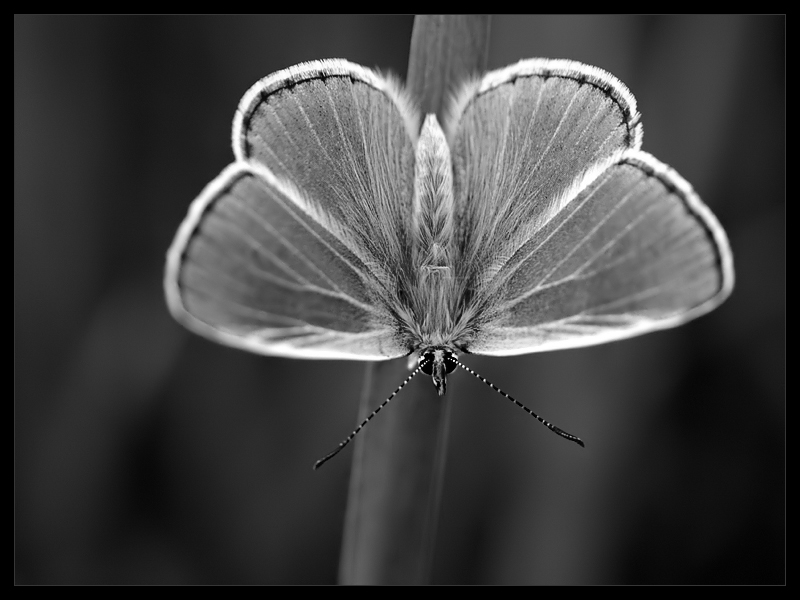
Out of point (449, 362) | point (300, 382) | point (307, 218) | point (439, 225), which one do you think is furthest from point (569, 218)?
point (300, 382)

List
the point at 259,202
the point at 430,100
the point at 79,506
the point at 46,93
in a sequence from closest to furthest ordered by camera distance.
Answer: the point at 430,100
the point at 259,202
the point at 79,506
the point at 46,93

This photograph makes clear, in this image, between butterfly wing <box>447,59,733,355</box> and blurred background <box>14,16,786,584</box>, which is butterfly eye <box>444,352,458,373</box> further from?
blurred background <box>14,16,786,584</box>

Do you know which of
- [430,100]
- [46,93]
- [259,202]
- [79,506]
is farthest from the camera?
[46,93]

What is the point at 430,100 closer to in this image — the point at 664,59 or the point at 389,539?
the point at 389,539

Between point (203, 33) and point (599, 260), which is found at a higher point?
point (203, 33)

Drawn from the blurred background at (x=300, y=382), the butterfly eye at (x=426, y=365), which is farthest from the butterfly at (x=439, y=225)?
the blurred background at (x=300, y=382)

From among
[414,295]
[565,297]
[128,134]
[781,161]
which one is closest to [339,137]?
[414,295]
